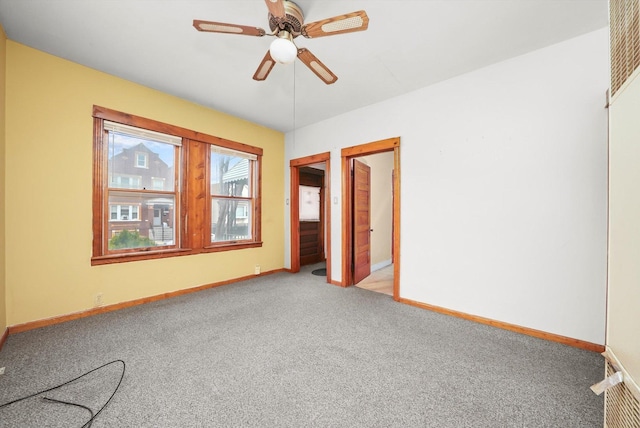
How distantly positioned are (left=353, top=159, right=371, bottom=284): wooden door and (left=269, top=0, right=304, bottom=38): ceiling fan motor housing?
2242mm

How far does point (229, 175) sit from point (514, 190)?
3.77 meters

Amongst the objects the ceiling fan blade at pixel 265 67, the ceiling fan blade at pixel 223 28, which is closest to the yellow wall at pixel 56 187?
the ceiling fan blade at pixel 265 67

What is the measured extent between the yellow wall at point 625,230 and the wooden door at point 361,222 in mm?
2868

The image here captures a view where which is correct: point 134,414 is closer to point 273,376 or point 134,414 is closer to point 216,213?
point 273,376

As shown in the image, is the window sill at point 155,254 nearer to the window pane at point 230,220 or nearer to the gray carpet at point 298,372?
the window pane at point 230,220

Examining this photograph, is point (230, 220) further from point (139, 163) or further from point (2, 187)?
point (2, 187)

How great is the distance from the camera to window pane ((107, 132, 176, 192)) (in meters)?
2.84

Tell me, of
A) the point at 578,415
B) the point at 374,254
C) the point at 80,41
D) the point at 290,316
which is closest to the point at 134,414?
the point at 290,316

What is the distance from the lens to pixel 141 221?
3.05 meters

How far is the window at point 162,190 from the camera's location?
2736mm

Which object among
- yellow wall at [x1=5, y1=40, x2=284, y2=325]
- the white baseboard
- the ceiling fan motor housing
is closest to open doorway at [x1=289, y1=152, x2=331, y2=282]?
the white baseboard

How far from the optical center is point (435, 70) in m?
2.59

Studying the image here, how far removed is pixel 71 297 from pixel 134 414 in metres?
1.96

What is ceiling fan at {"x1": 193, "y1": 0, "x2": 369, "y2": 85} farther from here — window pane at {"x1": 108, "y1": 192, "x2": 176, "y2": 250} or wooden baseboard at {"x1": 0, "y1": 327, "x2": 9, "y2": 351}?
wooden baseboard at {"x1": 0, "y1": 327, "x2": 9, "y2": 351}
